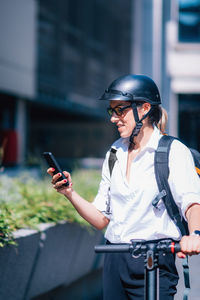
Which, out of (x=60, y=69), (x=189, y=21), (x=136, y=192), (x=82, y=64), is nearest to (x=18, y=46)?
(x=60, y=69)

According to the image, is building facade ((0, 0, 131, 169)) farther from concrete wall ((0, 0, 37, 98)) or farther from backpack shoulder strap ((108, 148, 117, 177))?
backpack shoulder strap ((108, 148, 117, 177))

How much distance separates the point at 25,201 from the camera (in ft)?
19.0

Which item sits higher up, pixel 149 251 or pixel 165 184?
pixel 165 184

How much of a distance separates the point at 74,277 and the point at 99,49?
43438 millimetres

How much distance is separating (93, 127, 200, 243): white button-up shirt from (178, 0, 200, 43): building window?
1460 centimetres

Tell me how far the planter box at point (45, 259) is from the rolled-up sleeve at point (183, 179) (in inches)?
84.1

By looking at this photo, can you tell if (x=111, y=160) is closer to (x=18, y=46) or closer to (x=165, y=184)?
(x=165, y=184)

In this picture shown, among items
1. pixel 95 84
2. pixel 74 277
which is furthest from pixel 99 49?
pixel 74 277

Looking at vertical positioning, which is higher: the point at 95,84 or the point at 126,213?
the point at 95,84

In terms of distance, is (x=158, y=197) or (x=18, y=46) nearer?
(x=158, y=197)

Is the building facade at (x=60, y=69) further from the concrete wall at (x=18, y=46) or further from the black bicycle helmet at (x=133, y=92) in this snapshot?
the black bicycle helmet at (x=133, y=92)

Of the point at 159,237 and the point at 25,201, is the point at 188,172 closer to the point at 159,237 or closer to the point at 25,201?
the point at 159,237

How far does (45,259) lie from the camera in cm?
542

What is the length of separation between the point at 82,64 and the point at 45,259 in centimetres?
4043
